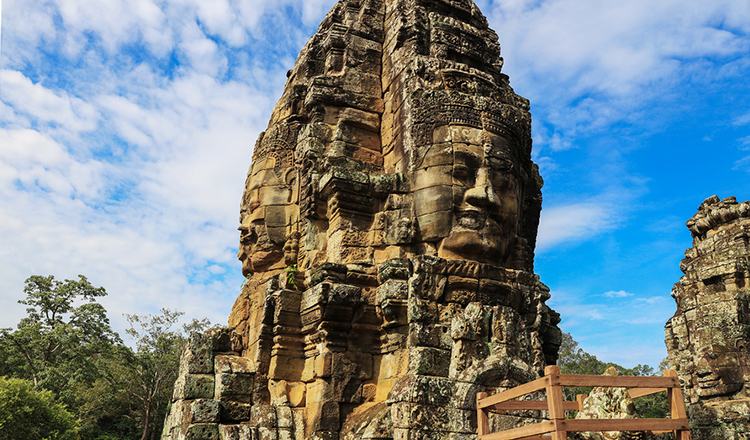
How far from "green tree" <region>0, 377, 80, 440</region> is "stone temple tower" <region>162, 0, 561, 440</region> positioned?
45.9 ft

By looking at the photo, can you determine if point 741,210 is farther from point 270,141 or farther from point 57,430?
point 57,430

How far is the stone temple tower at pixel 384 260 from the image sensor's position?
691 cm

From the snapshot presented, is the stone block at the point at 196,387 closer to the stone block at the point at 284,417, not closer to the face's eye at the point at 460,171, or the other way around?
the stone block at the point at 284,417

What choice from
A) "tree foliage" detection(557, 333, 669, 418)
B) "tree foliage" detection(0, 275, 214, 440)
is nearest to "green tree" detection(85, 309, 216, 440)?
"tree foliage" detection(0, 275, 214, 440)

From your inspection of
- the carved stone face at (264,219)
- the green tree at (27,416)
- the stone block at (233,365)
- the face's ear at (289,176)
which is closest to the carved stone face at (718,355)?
the carved stone face at (264,219)

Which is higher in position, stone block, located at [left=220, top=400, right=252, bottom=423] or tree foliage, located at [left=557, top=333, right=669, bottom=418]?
tree foliage, located at [left=557, top=333, right=669, bottom=418]

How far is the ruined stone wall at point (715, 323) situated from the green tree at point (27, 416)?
1948 cm

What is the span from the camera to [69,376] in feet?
91.9

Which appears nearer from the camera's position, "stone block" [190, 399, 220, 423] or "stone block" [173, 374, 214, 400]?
"stone block" [190, 399, 220, 423]

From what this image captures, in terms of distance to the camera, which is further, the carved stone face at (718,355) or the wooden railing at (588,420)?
the carved stone face at (718,355)

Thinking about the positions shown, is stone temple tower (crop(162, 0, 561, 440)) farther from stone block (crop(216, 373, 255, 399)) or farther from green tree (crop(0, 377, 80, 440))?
green tree (crop(0, 377, 80, 440))

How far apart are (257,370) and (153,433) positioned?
81.9 ft

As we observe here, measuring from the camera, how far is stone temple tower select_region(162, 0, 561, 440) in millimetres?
6914

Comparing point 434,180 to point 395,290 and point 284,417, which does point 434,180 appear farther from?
point 284,417
